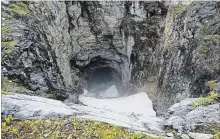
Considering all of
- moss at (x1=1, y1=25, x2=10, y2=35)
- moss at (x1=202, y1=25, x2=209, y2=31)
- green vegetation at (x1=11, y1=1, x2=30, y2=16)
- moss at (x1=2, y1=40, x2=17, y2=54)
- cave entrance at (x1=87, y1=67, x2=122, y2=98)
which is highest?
green vegetation at (x1=11, y1=1, x2=30, y2=16)

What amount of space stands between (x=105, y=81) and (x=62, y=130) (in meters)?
31.2

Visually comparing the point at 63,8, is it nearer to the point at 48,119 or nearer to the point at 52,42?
the point at 52,42

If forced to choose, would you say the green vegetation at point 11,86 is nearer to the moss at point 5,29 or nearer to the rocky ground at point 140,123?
the rocky ground at point 140,123

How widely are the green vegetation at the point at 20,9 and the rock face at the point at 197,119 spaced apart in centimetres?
1342

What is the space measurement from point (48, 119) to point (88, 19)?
82.7 feet

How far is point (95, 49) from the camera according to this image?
36062 millimetres

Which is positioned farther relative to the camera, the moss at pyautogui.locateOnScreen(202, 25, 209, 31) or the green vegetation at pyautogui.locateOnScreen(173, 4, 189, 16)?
the green vegetation at pyautogui.locateOnScreen(173, 4, 189, 16)

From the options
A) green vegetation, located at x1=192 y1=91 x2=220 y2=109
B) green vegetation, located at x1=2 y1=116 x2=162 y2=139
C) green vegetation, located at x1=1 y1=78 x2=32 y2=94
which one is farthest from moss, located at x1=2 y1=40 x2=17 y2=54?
green vegetation, located at x1=192 y1=91 x2=220 y2=109

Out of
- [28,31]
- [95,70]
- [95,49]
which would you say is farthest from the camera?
[95,70]

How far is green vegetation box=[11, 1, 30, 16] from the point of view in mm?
20891

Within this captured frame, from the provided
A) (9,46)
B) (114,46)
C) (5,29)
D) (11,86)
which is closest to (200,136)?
(11,86)

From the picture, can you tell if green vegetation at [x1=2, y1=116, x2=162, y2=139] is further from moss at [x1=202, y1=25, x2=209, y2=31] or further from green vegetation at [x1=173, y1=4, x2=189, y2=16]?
green vegetation at [x1=173, y1=4, x2=189, y2=16]

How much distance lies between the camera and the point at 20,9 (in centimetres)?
2136

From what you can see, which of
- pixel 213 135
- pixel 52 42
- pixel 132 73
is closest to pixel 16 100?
pixel 213 135
